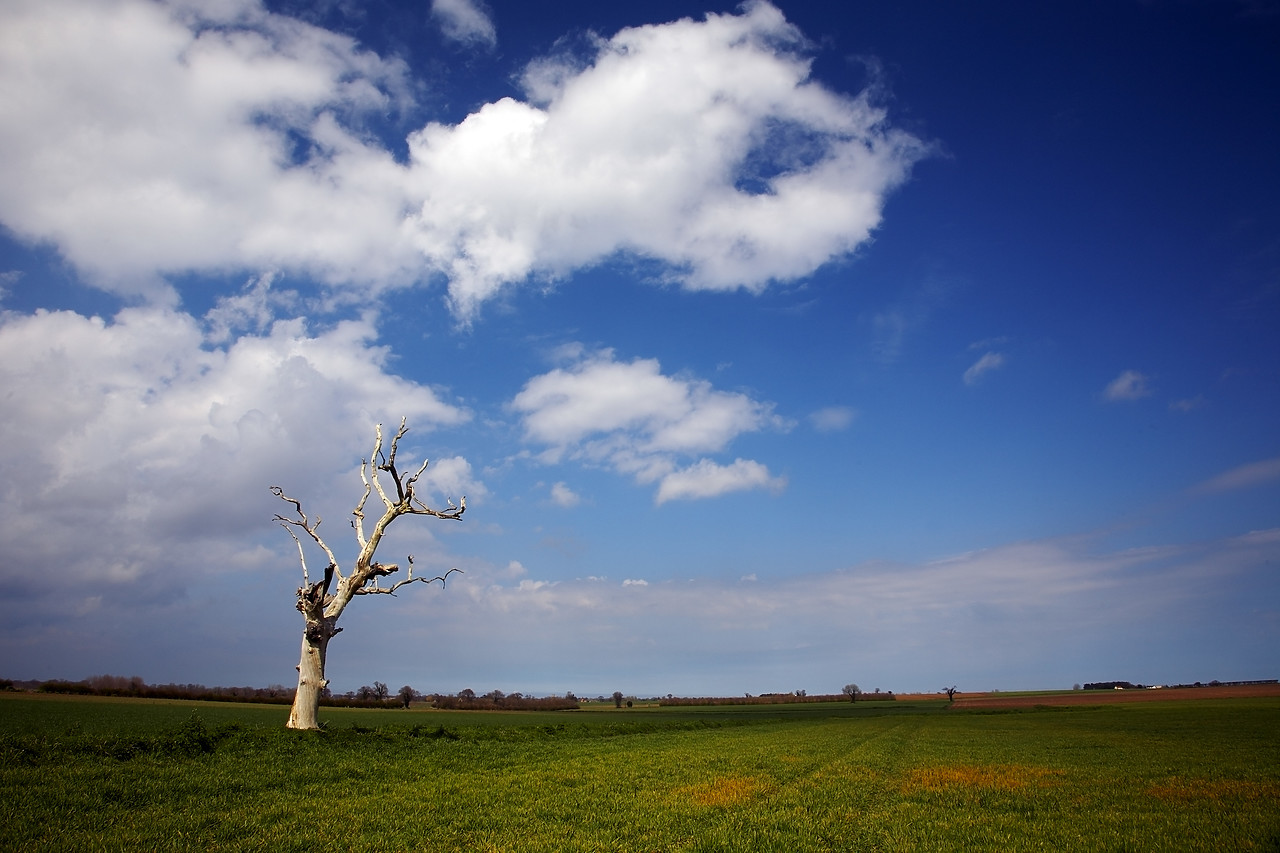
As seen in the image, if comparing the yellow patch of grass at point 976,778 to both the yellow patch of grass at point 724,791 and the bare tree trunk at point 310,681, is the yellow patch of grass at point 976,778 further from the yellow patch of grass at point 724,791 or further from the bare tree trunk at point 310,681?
the bare tree trunk at point 310,681

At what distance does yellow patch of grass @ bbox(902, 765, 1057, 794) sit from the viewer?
20.8 m

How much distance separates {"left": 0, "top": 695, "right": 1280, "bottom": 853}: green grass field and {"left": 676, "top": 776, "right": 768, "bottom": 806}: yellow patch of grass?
0.10m

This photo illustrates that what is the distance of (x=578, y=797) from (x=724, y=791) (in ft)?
14.3

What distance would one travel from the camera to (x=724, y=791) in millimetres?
19094

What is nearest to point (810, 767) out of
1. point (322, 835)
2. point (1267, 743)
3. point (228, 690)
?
point (322, 835)

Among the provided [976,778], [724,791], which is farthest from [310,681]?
[976,778]

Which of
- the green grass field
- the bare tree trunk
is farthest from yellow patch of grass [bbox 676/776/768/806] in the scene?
the bare tree trunk

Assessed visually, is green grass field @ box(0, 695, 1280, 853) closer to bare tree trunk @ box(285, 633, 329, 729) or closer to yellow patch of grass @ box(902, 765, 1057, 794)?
yellow patch of grass @ box(902, 765, 1057, 794)

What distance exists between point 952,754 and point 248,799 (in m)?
31.0

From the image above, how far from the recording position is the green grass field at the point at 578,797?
12.6 metres

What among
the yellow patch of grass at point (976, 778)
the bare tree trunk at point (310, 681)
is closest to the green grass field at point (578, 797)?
the yellow patch of grass at point (976, 778)

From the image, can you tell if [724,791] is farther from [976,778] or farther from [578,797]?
[976,778]

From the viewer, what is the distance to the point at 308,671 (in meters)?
28.9

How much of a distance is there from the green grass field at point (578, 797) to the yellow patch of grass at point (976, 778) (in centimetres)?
10
